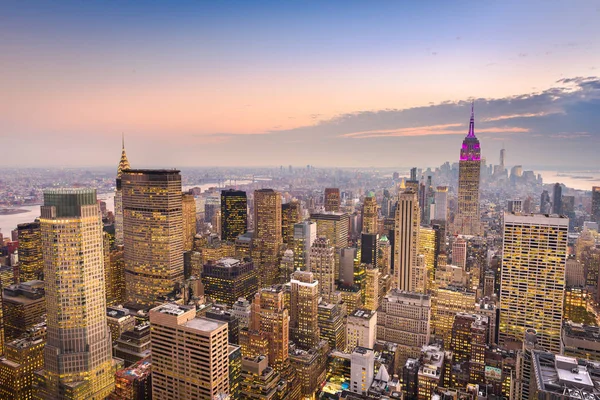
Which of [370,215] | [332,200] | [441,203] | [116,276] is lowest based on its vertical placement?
[116,276]

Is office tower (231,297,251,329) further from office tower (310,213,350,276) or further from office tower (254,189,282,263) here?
office tower (310,213,350,276)

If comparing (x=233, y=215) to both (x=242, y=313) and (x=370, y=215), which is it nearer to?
(x=370, y=215)

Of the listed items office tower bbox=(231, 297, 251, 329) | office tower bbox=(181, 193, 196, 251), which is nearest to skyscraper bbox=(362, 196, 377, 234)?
office tower bbox=(181, 193, 196, 251)

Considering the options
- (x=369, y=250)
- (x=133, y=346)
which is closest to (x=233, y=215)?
(x=369, y=250)

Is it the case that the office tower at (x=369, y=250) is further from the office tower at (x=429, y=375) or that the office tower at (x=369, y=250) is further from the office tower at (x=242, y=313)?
the office tower at (x=429, y=375)

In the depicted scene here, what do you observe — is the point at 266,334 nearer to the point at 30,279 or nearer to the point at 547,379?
the point at 547,379
